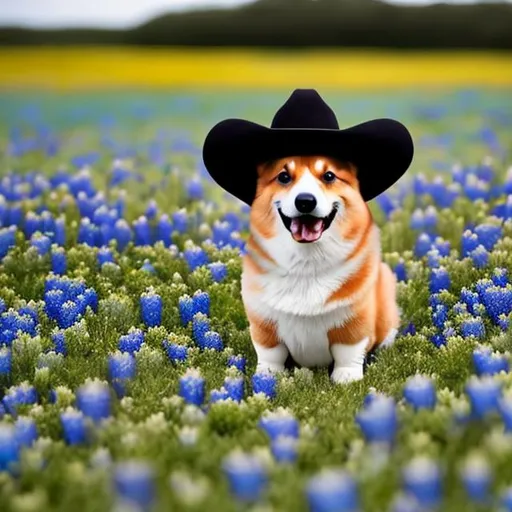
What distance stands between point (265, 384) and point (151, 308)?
0.83 meters

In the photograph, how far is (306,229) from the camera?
125 inches

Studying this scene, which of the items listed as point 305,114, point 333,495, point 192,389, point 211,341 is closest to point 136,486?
point 333,495

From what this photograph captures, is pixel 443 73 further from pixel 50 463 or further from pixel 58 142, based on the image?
pixel 50 463

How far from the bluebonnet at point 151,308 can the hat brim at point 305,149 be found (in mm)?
621

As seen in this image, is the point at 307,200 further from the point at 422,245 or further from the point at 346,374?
the point at 422,245

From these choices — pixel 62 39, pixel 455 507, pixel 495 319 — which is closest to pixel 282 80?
pixel 62 39

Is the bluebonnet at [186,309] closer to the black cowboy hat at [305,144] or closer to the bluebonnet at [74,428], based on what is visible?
the black cowboy hat at [305,144]

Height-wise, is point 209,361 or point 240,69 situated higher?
point 240,69

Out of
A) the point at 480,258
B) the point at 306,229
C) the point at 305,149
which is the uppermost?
the point at 305,149

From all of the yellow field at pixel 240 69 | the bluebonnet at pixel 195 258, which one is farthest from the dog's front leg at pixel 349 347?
the yellow field at pixel 240 69

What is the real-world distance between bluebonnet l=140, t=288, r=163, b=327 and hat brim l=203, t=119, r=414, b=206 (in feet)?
2.04

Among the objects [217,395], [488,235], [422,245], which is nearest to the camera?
[217,395]

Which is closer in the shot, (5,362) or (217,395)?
(217,395)

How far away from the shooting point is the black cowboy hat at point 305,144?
3.27 metres
